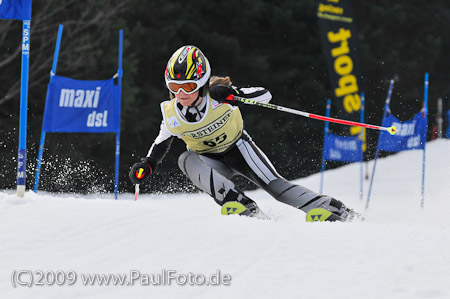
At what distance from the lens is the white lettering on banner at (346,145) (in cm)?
922

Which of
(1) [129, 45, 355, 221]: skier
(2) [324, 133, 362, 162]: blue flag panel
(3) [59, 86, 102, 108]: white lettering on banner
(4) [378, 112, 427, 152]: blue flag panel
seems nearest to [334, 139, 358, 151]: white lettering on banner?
(2) [324, 133, 362, 162]: blue flag panel

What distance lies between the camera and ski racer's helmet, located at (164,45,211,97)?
14.3 feet

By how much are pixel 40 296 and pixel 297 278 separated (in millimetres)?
1028

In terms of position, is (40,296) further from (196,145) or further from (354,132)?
(354,132)

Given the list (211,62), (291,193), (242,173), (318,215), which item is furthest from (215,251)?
(211,62)

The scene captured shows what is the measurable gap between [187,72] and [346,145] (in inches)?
211

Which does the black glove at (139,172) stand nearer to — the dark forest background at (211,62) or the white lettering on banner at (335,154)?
the white lettering on banner at (335,154)

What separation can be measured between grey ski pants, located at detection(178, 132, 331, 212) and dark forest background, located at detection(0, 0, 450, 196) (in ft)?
21.9

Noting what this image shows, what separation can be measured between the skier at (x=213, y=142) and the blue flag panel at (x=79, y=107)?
243cm

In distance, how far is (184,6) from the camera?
18.0m

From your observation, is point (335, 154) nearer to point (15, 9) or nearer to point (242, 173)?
point (242, 173)

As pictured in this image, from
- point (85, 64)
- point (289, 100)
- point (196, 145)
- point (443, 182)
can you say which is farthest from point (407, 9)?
point (196, 145)

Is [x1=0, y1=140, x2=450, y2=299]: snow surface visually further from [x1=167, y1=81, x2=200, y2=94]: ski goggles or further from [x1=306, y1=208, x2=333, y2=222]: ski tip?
[x1=167, y1=81, x2=200, y2=94]: ski goggles

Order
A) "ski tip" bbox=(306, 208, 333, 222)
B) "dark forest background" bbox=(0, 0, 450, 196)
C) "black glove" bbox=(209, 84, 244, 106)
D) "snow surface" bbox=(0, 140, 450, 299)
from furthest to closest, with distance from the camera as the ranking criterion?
1. "dark forest background" bbox=(0, 0, 450, 196)
2. "black glove" bbox=(209, 84, 244, 106)
3. "ski tip" bbox=(306, 208, 333, 222)
4. "snow surface" bbox=(0, 140, 450, 299)
